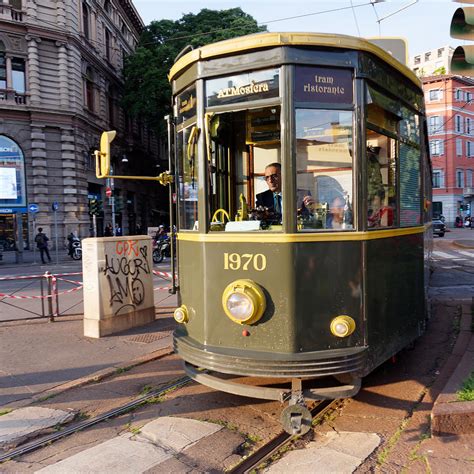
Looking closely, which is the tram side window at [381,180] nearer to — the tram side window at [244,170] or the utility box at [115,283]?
the tram side window at [244,170]

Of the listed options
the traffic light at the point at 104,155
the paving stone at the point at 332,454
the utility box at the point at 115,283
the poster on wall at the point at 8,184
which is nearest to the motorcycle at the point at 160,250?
the poster on wall at the point at 8,184

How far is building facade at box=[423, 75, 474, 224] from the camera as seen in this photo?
55.0 metres

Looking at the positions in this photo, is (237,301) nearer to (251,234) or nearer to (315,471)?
(251,234)

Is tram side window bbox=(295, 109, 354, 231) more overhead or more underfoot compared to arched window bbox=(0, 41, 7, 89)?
more underfoot

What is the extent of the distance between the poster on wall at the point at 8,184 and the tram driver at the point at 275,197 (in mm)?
24157

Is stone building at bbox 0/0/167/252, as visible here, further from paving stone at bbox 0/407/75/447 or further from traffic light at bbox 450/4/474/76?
traffic light at bbox 450/4/474/76

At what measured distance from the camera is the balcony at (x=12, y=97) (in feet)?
84.6

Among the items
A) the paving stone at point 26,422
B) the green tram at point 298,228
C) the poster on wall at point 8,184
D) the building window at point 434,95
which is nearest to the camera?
the green tram at point 298,228

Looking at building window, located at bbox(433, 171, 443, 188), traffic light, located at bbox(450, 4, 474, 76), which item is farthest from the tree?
building window, located at bbox(433, 171, 443, 188)

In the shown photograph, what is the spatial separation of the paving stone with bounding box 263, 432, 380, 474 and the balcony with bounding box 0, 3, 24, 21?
93.3ft

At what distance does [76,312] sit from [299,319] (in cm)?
681

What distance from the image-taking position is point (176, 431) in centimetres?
408

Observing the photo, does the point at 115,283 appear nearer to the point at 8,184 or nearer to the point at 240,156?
the point at 240,156

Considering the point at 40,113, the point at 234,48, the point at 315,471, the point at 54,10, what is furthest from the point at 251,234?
the point at 54,10
